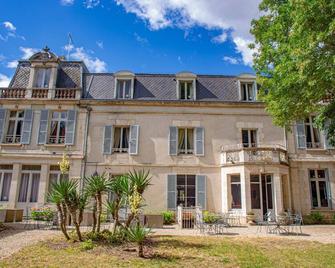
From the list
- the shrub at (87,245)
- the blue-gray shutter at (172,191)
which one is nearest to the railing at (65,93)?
the blue-gray shutter at (172,191)

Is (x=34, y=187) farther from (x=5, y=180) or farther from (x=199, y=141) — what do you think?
(x=199, y=141)

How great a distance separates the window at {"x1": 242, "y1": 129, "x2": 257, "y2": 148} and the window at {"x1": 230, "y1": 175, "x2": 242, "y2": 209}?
214 centimetres

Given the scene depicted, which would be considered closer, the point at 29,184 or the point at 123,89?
the point at 29,184

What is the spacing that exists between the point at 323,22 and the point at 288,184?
9.28 metres

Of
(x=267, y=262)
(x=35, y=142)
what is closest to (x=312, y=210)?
(x=267, y=262)

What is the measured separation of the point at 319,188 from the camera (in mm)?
15469

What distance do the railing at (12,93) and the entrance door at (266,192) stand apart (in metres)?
14.0

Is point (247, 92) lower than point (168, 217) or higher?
higher

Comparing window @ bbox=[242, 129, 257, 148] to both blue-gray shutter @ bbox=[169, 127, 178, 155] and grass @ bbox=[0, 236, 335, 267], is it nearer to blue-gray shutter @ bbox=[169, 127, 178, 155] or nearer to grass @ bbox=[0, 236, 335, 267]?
blue-gray shutter @ bbox=[169, 127, 178, 155]

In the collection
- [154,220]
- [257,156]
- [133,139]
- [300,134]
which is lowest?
[154,220]

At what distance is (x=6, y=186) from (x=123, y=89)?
828cm

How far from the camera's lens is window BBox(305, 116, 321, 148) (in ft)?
52.3

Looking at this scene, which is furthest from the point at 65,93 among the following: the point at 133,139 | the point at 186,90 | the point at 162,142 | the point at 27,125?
the point at 186,90

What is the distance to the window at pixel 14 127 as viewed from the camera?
15.8 metres
